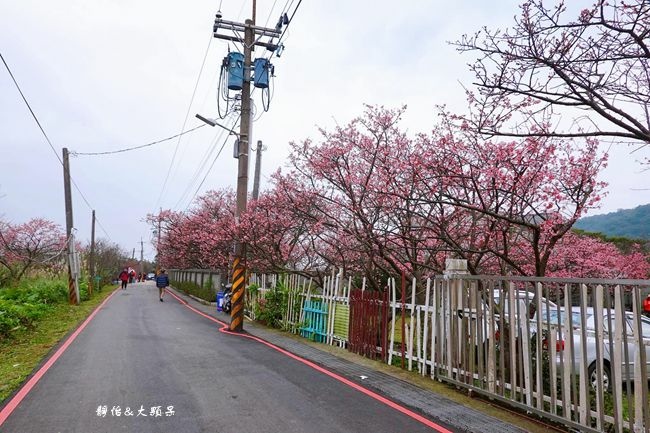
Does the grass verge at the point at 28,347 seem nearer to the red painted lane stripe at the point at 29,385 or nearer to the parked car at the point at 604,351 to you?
the red painted lane stripe at the point at 29,385

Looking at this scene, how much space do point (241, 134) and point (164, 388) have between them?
31.3 feet

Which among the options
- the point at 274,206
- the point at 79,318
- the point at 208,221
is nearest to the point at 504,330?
the point at 274,206

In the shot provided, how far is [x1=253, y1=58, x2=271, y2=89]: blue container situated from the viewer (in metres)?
15.8

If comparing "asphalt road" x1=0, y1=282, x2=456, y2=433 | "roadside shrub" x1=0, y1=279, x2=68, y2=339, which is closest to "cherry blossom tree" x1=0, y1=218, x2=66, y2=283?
"roadside shrub" x1=0, y1=279, x2=68, y2=339

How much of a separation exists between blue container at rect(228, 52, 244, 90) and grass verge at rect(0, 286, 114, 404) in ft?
28.4

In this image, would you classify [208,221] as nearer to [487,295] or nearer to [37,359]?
[37,359]

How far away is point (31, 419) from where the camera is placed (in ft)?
17.1

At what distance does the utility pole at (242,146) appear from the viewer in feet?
45.3

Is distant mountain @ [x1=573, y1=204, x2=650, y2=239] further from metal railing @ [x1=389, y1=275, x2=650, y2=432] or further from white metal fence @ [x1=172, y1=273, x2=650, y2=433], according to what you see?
metal railing @ [x1=389, y1=275, x2=650, y2=432]

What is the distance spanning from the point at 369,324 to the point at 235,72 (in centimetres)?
947

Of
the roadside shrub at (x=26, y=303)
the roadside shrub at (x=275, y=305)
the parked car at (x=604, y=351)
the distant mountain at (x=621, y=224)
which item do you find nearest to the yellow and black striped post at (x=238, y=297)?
the roadside shrub at (x=275, y=305)

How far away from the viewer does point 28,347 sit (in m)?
10.4

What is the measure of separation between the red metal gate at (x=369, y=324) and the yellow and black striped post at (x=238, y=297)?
14.3ft

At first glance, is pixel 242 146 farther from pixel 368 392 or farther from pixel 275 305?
pixel 368 392
